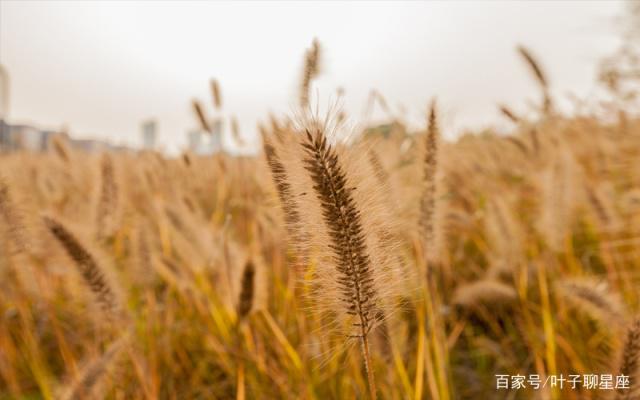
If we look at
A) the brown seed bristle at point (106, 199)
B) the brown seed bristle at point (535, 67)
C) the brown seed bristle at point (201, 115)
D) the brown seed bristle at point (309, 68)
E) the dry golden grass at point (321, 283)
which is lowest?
the dry golden grass at point (321, 283)

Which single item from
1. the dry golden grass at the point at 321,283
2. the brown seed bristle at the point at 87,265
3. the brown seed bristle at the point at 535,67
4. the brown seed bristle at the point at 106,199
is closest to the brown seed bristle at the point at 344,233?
the dry golden grass at the point at 321,283

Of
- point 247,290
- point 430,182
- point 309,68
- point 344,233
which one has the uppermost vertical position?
point 309,68

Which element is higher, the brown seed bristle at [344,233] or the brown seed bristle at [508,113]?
the brown seed bristle at [508,113]

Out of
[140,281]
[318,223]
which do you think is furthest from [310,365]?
[318,223]

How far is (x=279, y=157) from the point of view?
2.31 ft

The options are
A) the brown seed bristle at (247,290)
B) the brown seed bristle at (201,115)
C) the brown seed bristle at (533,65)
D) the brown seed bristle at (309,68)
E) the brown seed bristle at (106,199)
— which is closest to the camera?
the brown seed bristle at (247,290)

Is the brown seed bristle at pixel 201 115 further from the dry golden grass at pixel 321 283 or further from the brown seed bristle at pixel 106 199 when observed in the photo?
the brown seed bristle at pixel 106 199

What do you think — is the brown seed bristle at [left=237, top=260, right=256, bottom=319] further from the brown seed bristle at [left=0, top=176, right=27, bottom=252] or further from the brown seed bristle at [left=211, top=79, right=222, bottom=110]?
the brown seed bristle at [left=211, top=79, right=222, bottom=110]

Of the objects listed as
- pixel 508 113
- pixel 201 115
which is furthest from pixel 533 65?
pixel 201 115

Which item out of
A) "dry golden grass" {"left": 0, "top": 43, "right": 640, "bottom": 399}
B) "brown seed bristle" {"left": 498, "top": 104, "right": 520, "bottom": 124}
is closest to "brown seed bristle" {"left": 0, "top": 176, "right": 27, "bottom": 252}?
"dry golden grass" {"left": 0, "top": 43, "right": 640, "bottom": 399}

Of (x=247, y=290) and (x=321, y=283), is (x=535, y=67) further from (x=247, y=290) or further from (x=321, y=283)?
(x=321, y=283)

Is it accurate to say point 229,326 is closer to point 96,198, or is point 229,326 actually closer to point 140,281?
point 140,281

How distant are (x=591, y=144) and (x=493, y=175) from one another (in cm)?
101

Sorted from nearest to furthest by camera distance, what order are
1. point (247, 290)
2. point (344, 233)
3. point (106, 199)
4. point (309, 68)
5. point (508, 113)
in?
point (344, 233) → point (247, 290) → point (309, 68) → point (106, 199) → point (508, 113)
